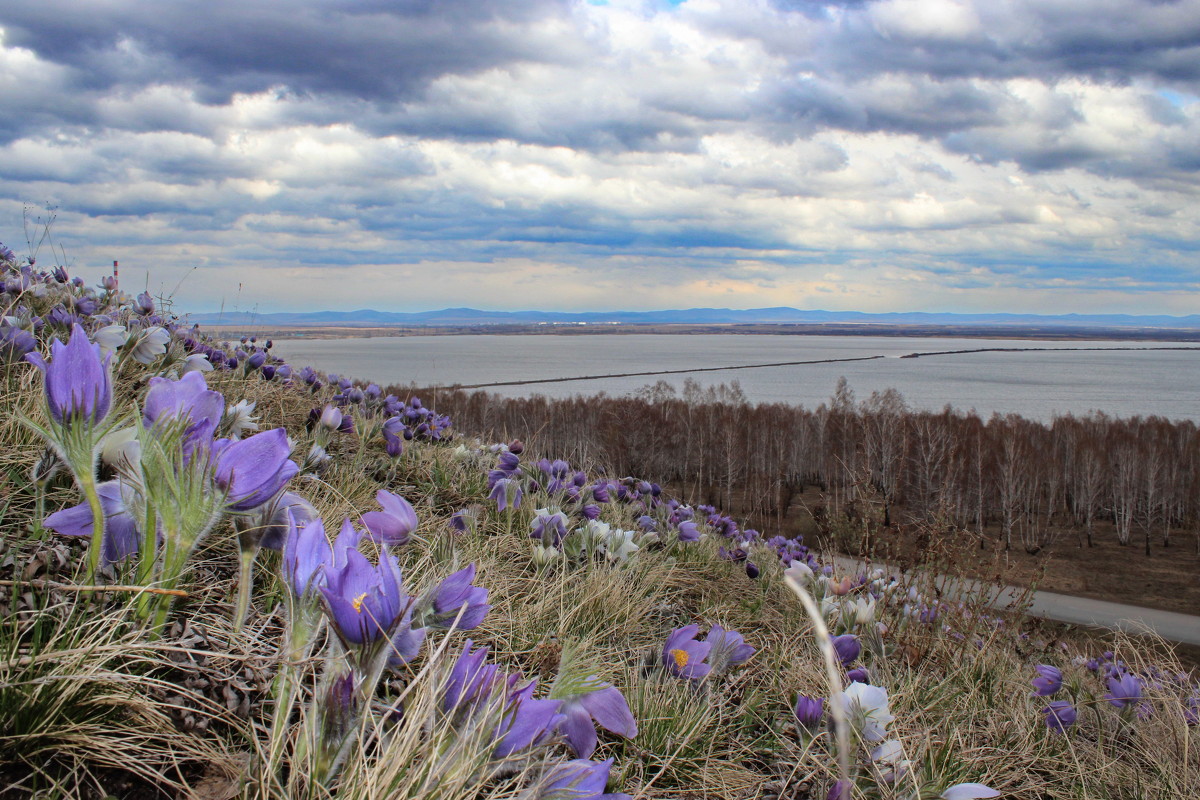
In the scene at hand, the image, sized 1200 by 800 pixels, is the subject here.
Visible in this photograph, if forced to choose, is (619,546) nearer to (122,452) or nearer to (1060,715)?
(1060,715)

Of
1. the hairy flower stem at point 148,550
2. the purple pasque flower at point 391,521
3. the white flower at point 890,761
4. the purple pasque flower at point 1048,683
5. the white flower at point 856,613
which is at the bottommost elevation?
the purple pasque flower at point 1048,683

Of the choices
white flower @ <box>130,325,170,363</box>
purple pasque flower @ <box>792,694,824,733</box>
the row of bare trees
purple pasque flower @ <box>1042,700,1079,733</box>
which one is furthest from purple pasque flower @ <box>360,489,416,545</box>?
the row of bare trees

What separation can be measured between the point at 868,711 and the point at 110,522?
5.61 ft

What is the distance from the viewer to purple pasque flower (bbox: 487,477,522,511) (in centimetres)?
338

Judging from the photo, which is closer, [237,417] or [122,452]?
[122,452]

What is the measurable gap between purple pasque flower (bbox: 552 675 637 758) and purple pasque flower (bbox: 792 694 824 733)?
564mm

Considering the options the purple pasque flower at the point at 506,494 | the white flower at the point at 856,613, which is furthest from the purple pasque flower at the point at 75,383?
the white flower at the point at 856,613

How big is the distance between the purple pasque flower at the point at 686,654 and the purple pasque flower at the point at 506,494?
1.48 m

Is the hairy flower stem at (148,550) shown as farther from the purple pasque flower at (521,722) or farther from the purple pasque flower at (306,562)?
the purple pasque flower at (521,722)

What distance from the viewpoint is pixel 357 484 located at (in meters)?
3.11

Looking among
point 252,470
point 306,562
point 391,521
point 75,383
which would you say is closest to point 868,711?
point 391,521

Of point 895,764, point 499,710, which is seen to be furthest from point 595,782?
point 895,764

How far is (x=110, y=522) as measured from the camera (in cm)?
127

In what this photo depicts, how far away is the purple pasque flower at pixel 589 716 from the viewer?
4.66ft
